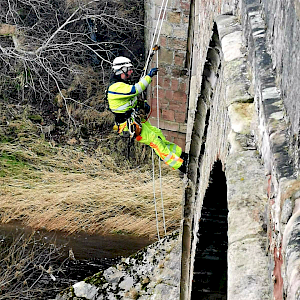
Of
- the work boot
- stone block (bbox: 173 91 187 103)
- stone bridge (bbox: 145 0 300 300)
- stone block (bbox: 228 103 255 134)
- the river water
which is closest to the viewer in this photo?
stone bridge (bbox: 145 0 300 300)

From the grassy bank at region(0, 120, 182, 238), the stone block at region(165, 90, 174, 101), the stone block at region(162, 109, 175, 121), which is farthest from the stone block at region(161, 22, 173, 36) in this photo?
the grassy bank at region(0, 120, 182, 238)

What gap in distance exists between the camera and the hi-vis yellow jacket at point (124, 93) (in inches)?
238

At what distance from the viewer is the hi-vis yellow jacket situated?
19.8ft

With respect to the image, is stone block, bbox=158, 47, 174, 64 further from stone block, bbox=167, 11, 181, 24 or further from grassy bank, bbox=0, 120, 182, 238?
grassy bank, bbox=0, 120, 182, 238

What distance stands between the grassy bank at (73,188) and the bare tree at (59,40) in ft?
3.41

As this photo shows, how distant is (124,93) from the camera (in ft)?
20.1

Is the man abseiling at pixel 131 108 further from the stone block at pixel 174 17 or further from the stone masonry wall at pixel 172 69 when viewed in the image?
the stone block at pixel 174 17

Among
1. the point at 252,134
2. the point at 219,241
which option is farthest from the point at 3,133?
the point at 252,134

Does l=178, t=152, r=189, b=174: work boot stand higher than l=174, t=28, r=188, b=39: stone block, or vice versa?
l=174, t=28, r=188, b=39: stone block

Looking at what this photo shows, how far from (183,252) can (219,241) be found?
0.91 meters

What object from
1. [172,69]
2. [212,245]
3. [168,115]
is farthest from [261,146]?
[168,115]

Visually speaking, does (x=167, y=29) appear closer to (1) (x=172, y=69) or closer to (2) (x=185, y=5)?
(2) (x=185, y=5)

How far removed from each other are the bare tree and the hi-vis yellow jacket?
3.74 metres

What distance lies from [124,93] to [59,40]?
495 centimetres
